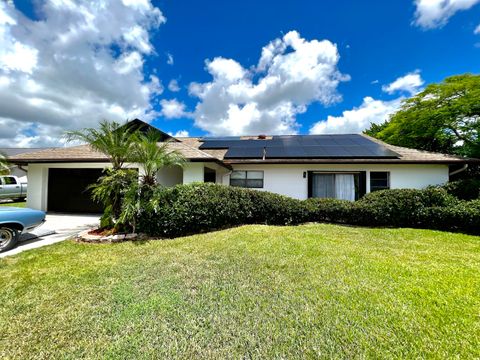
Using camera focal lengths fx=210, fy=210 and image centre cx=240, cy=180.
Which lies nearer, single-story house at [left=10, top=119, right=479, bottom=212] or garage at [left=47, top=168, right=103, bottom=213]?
single-story house at [left=10, top=119, right=479, bottom=212]

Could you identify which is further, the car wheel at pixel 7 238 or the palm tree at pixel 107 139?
the palm tree at pixel 107 139

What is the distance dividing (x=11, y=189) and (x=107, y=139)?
1556cm

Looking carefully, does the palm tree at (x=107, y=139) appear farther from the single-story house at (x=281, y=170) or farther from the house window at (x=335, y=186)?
the house window at (x=335, y=186)

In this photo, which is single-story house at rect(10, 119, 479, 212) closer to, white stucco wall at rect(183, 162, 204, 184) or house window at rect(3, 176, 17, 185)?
white stucco wall at rect(183, 162, 204, 184)

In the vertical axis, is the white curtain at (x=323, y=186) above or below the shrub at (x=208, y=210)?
above

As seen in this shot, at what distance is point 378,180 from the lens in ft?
36.2

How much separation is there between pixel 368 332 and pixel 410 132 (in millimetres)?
17628

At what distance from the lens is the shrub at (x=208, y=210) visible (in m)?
6.82

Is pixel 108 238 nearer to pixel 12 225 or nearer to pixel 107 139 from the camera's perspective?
pixel 12 225

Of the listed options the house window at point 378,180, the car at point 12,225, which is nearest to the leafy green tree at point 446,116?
the house window at point 378,180

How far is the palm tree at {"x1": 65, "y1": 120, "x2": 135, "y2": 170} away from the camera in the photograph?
23.0 feet

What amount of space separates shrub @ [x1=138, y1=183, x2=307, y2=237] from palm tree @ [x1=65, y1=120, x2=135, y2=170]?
6.07ft

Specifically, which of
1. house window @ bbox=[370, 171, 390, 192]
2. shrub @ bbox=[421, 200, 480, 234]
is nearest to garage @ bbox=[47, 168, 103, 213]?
house window @ bbox=[370, 171, 390, 192]

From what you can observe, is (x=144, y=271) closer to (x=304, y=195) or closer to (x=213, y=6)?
(x=304, y=195)
